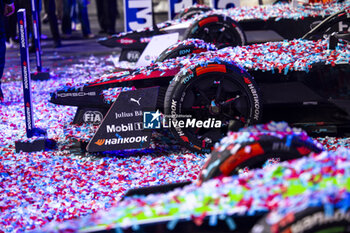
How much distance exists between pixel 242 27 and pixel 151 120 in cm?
329

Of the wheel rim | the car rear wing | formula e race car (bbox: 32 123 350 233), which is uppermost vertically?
the car rear wing

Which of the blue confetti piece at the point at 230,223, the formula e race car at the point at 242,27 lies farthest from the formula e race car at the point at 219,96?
the blue confetti piece at the point at 230,223

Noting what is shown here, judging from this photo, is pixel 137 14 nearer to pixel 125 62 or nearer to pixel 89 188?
pixel 125 62

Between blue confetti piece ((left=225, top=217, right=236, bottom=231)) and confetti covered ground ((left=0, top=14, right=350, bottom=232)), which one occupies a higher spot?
blue confetti piece ((left=225, top=217, right=236, bottom=231))

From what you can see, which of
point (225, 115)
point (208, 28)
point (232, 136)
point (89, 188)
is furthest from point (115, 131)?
point (208, 28)

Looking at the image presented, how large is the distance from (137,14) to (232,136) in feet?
22.0

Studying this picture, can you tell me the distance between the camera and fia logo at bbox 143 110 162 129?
3.49 meters

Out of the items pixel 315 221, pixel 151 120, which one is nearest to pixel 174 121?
pixel 151 120

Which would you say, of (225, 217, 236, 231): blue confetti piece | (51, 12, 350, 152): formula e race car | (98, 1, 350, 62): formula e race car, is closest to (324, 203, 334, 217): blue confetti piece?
(225, 217, 236, 231): blue confetti piece

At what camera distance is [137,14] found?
8414mm

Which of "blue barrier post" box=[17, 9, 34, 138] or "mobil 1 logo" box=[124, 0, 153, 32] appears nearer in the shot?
"blue barrier post" box=[17, 9, 34, 138]

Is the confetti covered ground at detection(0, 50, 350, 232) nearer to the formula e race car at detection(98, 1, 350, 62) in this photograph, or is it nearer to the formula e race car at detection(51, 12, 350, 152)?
the formula e race car at detection(51, 12, 350, 152)

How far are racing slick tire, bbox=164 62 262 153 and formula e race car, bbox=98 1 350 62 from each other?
1948 mm

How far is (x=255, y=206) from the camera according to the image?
153 cm
